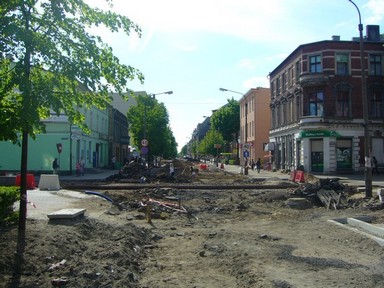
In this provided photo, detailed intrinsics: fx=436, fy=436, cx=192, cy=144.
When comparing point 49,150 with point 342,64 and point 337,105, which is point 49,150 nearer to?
point 337,105

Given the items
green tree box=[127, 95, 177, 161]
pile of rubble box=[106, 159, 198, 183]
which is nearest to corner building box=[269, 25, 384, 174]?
pile of rubble box=[106, 159, 198, 183]

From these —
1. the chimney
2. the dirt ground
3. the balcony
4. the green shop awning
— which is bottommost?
the dirt ground

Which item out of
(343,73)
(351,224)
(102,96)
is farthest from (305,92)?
(102,96)

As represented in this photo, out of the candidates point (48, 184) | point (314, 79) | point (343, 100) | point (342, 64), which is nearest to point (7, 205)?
point (48, 184)

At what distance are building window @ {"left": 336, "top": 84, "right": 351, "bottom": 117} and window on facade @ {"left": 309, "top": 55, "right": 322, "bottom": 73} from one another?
8.48ft

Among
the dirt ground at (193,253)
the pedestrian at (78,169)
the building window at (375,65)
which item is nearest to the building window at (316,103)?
the building window at (375,65)

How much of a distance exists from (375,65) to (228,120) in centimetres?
4880

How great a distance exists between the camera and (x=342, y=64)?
42719mm

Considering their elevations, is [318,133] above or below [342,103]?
below

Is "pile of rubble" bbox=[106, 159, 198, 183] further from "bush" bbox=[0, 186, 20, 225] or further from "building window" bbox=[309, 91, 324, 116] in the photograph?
"bush" bbox=[0, 186, 20, 225]

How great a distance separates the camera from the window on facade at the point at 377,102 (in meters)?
42.7

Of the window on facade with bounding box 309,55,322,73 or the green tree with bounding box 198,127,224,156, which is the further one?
the green tree with bounding box 198,127,224,156

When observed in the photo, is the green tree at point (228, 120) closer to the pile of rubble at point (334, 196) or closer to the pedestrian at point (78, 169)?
the pedestrian at point (78, 169)

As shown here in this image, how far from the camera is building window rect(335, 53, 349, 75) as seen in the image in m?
42.6
